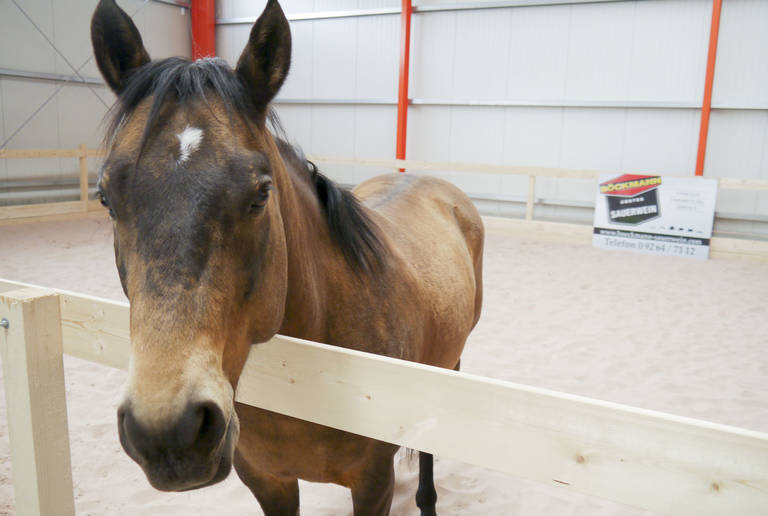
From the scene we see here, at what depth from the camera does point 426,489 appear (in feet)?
7.70

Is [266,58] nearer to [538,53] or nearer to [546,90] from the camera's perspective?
[546,90]

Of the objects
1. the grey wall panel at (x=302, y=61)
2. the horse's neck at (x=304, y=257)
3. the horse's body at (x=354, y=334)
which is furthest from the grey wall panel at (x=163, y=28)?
the horse's neck at (x=304, y=257)

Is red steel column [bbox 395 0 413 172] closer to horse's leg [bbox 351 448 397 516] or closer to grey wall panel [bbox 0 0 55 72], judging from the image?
grey wall panel [bbox 0 0 55 72]

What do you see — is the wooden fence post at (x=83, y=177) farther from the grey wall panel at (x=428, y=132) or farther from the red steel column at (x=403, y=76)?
the grey wall panel at (x=428, y=132)

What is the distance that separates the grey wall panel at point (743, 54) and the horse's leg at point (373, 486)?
8.29 metres

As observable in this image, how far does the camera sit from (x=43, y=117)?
944cm

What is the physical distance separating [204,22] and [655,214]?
9.35 meters

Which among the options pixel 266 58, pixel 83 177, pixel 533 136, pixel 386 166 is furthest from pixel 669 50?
pixel 83 177

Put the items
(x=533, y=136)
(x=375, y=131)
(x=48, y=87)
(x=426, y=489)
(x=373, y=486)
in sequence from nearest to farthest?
1. (x=373, y=486)
2. (x=426, y=489)
3. (x=533, y=136)
4. (x=48, y=87)
5. (x=375, y=131)

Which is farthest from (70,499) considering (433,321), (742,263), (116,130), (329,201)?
(742,263)

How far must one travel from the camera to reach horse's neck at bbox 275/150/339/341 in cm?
132

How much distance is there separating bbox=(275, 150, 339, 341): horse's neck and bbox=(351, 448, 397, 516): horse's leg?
0.44 meters

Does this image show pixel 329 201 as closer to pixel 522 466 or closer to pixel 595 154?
pixel 522 466

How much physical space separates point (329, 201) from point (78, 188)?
1009 centimetres
